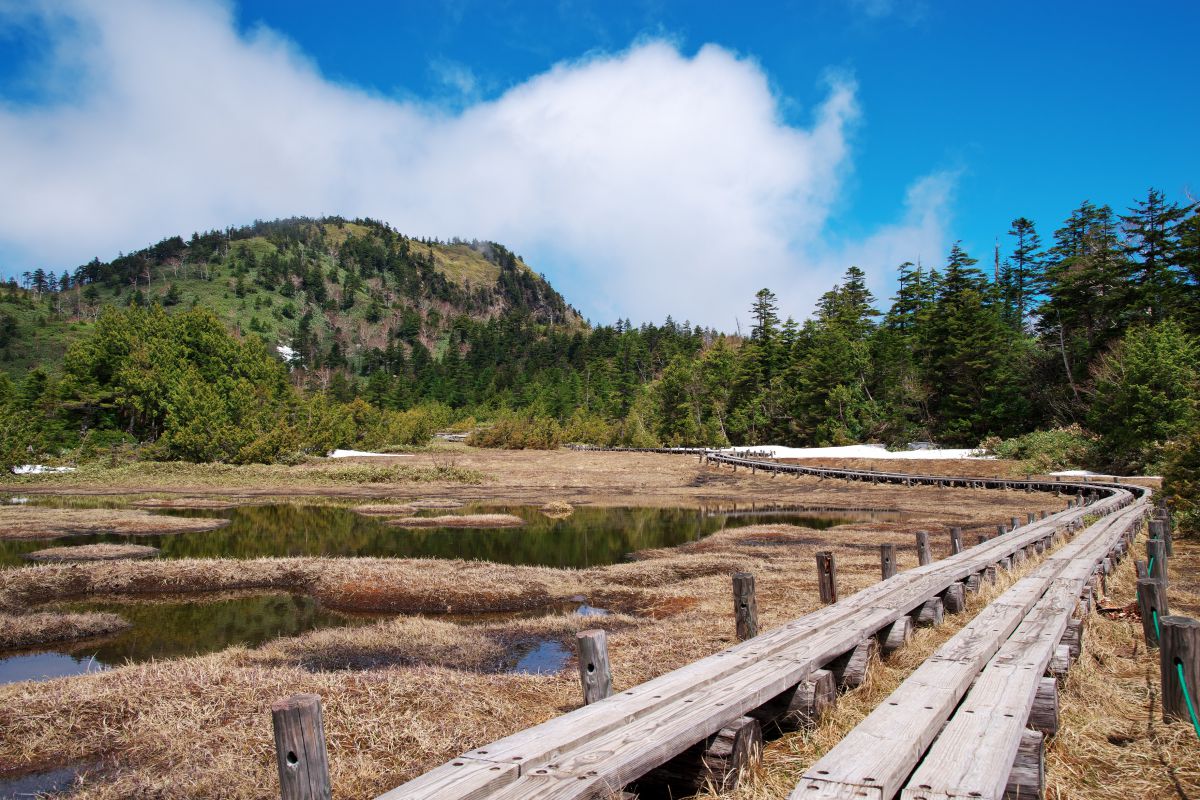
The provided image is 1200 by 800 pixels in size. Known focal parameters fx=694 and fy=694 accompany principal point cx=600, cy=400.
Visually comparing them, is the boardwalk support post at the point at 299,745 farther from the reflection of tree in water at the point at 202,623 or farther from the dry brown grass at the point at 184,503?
the dry brown grass at the point at 184,503

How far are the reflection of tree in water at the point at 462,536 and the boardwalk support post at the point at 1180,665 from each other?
15.4 metres

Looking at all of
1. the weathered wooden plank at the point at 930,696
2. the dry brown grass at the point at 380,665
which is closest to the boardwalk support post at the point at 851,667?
the dry brown grass at the point at 380,665

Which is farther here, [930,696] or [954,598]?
[954,598]

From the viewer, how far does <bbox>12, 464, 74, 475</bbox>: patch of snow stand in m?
49.8

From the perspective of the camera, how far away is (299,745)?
335 cm

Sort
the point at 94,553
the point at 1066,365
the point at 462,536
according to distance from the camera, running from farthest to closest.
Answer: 1. the point at 1066,365
2. the point at 462,536
3. the point at 94,553

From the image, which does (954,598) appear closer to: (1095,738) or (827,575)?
(827,575)

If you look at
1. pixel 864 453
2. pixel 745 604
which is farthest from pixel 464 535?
pixel 864 453

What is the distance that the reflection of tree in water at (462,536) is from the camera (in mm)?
21641

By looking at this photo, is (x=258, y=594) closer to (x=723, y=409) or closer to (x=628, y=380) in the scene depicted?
(x=723, y=409)

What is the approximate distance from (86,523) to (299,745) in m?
30.4

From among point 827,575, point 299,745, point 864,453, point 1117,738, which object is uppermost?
point 864,453

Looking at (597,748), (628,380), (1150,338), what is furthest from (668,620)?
(628,380)

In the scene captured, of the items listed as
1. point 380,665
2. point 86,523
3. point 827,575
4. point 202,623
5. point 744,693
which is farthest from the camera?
point 86,523
